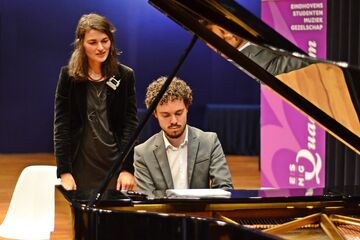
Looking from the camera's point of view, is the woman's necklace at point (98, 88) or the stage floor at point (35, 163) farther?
the stage floor at point (35, 163)

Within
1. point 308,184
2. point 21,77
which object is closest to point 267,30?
point 308,184

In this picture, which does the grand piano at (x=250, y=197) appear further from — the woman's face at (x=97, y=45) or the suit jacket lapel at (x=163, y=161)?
the woman's face at (x=97, y=45)

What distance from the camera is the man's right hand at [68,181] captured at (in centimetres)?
366

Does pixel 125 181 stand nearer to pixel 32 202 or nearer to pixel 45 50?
pixel 32 202

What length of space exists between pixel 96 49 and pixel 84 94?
218 mm

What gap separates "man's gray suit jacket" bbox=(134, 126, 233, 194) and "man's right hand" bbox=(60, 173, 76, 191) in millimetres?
426

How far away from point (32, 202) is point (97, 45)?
0.97m

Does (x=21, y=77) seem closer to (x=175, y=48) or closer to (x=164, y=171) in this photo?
(x=175, y=48)

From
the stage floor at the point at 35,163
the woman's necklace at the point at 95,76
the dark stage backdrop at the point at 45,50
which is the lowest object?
the stage floor at the point at 35,163

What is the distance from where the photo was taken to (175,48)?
1114cm

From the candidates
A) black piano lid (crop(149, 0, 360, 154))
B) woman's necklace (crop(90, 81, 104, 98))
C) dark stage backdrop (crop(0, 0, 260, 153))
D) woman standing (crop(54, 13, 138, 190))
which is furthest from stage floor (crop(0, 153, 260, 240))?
black piano lid (crop(149, 0, 360, 154))

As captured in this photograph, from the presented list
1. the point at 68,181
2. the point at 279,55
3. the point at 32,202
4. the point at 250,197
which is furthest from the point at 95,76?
the point at 279,55

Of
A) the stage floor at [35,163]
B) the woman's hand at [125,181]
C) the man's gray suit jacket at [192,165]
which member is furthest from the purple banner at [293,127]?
the man's gray suit jacket at [192,165]

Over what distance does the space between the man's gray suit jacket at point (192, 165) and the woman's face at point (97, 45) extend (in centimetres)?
53
